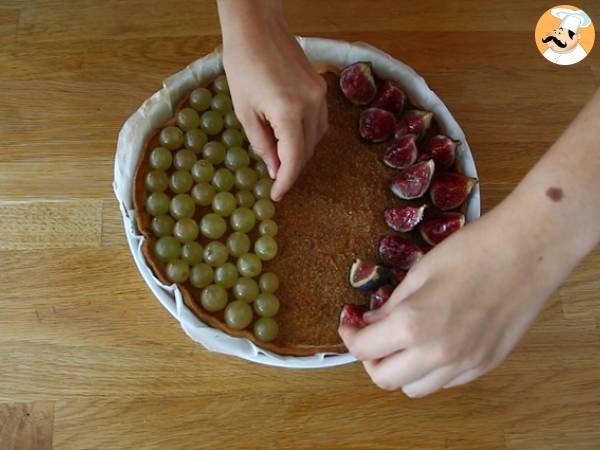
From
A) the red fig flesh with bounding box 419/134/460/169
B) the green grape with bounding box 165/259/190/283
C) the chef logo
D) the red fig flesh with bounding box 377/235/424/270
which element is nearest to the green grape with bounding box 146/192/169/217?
the green grape with bounding box 165/259/190/283

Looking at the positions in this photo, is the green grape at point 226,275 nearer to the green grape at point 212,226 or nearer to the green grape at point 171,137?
the green grape at point 212,226

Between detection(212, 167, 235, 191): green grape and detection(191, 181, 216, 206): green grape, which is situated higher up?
detection(212, 167, 235, 191): green grape

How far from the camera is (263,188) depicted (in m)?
1.25

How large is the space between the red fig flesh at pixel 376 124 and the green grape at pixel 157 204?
1.53 feet

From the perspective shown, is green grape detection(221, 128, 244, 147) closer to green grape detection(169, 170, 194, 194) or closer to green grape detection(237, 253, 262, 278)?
green grape detection(169, 170, 194, 194)

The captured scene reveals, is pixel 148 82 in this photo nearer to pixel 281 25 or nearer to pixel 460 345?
pixel 281 25

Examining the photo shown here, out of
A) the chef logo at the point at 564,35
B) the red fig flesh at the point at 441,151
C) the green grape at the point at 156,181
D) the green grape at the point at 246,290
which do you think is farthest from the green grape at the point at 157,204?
the chef logo at the point at 564,35

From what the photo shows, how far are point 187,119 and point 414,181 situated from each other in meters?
0.51

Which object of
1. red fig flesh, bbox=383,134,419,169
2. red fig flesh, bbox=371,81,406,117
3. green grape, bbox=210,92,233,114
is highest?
red fig flesh, bbox=371,81,406,117

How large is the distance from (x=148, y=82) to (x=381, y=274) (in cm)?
75

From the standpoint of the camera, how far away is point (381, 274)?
1.16 metres

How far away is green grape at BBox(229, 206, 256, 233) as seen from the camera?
1216 mm

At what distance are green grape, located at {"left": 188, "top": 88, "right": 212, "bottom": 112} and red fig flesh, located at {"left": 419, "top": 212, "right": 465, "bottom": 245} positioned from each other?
55 centimetres

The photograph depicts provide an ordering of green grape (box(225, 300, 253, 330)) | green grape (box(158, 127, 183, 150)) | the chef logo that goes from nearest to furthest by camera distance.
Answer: green grape (box(225, 300, 253, 330)) → green grape (box(158, 127, 183, 150)) → the chef logo
